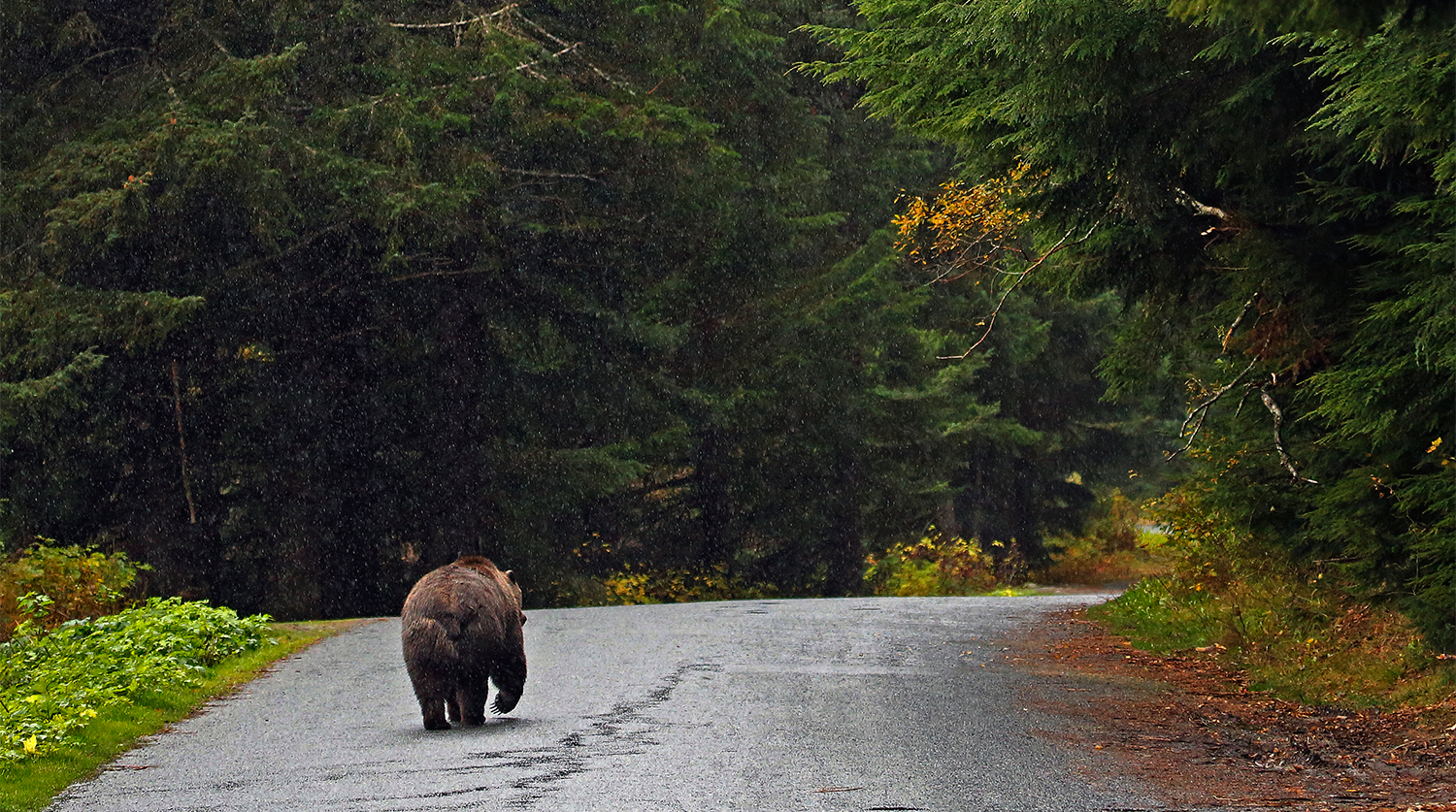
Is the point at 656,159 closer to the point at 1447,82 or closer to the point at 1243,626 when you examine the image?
the point at 1243,626

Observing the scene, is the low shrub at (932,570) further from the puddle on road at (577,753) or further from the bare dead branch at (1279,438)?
the puddle on road at (577,753)

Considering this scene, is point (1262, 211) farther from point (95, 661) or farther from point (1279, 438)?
point (95, 661)

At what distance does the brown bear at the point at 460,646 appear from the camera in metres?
9.48

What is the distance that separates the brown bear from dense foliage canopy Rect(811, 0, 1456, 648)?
17.0ft

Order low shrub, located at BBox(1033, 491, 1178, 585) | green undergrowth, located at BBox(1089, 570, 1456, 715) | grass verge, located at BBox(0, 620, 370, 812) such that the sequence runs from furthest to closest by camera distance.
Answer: low shrub, located at BBox(1033, 491, 1178, 585) → green undergrowth, located at BBox(1089, 570, 1456, 715) → grass verge, located at BBox(0, 620, 370, 812)

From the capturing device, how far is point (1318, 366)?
12.0 meters

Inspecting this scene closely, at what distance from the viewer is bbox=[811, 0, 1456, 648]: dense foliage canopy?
9.90 m

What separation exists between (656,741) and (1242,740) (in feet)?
12.1

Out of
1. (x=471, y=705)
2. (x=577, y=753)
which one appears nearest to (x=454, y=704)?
(x=471, y=705)

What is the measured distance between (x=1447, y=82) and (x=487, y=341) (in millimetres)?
21455

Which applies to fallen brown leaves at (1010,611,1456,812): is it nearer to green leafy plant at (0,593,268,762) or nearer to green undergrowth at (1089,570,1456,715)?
green undergrowth at (1089,570,1456,715)

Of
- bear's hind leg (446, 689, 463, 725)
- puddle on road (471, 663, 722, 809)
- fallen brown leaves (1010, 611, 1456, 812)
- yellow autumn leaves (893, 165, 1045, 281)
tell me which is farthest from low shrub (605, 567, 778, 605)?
bear's hind leg (446, 689, 463, 725)

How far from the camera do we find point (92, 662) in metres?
12.8

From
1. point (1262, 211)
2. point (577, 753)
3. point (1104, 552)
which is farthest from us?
point (1104, 552)
